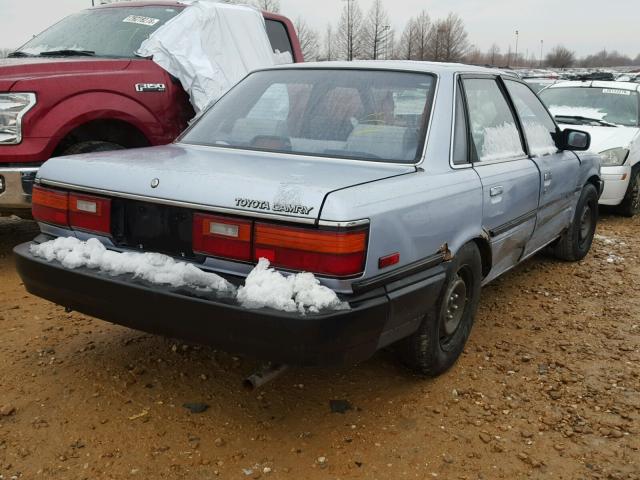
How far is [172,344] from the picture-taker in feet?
11.4

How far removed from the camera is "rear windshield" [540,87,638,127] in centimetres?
812

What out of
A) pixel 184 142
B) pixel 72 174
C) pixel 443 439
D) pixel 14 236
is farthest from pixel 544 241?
pixel 14 236

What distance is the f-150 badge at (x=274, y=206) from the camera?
2297 millimetres

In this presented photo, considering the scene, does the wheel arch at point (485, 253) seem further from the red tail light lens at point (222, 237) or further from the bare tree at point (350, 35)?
the bare tree at point (350, 35)

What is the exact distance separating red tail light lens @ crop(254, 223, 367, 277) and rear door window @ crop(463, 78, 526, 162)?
52.9 inches

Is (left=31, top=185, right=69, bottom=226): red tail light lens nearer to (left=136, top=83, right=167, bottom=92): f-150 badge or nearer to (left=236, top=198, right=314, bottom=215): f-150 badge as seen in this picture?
(left=236, top=198, right=314, bottom=215): f-150 badge

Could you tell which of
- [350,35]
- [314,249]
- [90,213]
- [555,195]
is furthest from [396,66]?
[350,35]

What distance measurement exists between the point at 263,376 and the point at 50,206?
1.33 m

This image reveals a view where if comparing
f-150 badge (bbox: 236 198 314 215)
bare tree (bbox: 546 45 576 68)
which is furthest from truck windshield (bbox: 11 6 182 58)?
bare tree (bbox: 546 45 576 68)

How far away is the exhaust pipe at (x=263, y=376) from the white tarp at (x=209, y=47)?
126 inches

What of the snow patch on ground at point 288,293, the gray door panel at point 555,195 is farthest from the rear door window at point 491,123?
the snow patch on ground at point 288,293

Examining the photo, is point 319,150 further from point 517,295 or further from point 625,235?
point 625,235

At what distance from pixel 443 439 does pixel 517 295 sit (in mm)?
2183

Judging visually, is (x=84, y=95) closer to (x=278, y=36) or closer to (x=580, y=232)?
(x=278, y=36)
